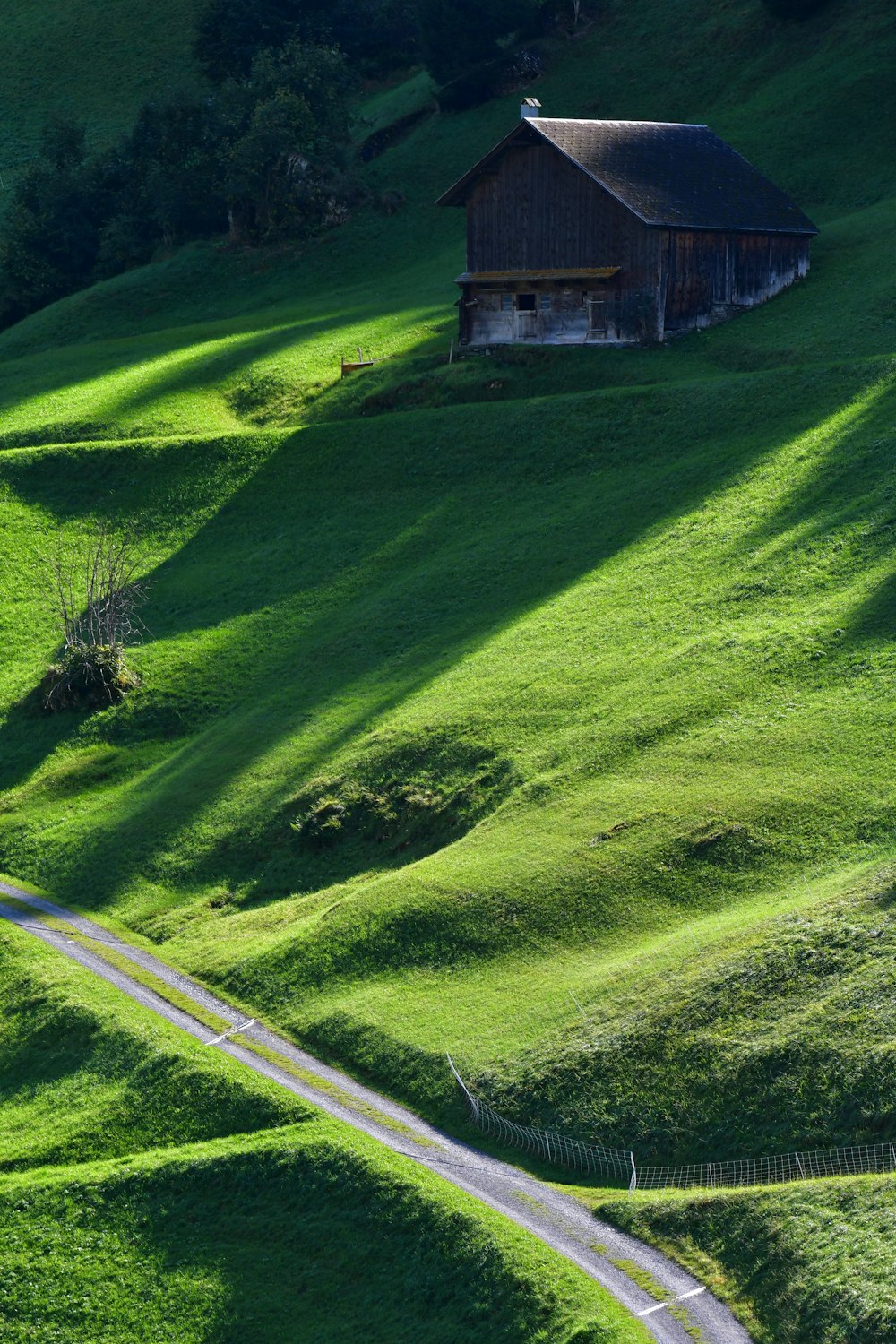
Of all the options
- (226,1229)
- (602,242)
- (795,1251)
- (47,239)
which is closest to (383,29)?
(47,239)

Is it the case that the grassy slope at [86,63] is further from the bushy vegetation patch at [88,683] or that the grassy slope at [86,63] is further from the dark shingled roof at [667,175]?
the bushy vegetation patch at [88,683]

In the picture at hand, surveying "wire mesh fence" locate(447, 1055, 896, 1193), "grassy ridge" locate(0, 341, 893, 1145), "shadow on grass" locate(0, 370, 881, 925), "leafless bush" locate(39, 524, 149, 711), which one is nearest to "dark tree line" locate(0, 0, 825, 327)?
"grassy ridge" locate(0, 341, 893, 1145)

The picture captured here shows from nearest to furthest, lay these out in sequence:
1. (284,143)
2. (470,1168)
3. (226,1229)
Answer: (470,1168) < (226,1229) < (284,143)

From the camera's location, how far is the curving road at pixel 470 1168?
77.1 feet

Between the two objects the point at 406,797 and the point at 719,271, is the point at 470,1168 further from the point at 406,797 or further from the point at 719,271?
the point at 719,271

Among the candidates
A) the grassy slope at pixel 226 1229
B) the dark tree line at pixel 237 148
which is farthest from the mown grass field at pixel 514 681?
the dark tree line at pixel 237 148

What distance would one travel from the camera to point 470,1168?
28062 millimetres

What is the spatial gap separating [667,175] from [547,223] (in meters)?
6.45

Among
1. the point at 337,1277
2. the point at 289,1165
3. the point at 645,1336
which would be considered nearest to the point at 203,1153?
the point at 289,1165

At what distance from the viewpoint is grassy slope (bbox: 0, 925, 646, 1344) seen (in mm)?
25281

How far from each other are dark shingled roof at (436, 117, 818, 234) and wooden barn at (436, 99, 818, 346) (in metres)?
0.09

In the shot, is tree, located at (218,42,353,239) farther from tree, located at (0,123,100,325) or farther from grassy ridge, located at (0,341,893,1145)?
grassy ridge, located at (0,341,893,1145)

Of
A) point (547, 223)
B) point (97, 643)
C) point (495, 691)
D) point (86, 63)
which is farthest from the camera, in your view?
point (86, 63)

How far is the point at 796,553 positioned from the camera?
47062mm
